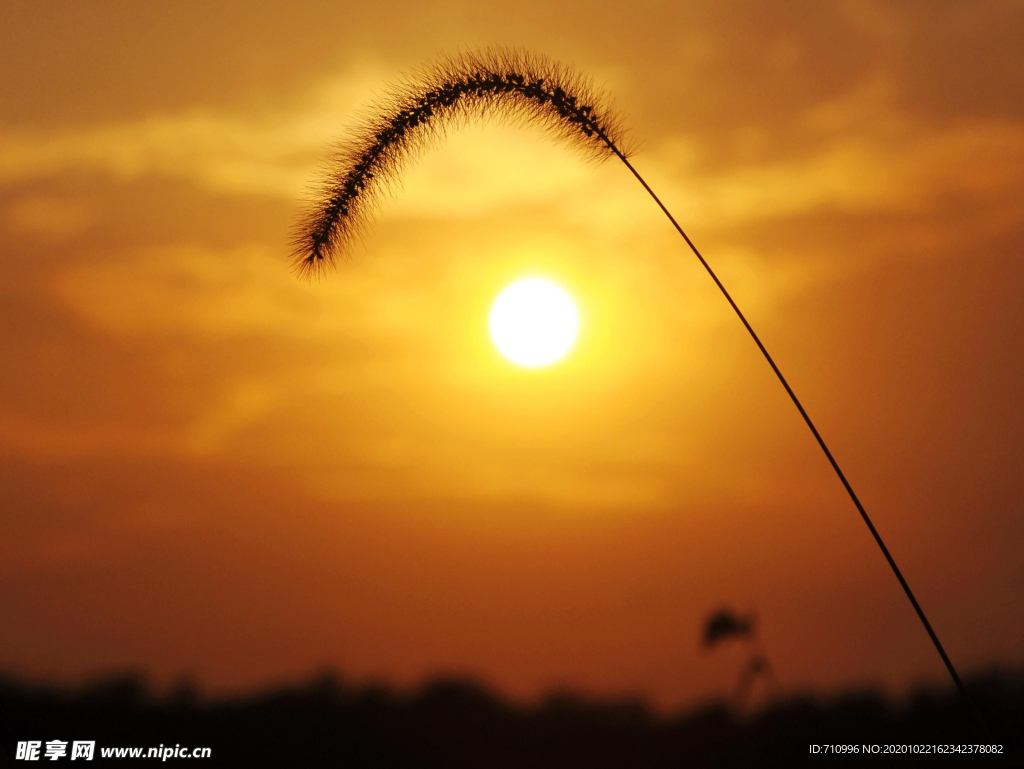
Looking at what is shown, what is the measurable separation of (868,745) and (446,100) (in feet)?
21.9

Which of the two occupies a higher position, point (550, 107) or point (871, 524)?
point (550, 107)

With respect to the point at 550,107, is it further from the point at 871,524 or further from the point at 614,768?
the point at 614,768

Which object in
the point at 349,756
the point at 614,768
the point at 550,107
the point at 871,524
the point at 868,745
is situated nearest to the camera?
the point at 871,524

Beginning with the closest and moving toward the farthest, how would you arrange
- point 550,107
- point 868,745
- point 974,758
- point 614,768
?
point 550,107 → point 974,758 → point 868,745 → point 614,768

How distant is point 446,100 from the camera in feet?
20.3

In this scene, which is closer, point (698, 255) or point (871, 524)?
point (871, 524)

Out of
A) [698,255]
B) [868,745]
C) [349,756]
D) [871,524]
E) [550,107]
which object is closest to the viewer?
[871,524]

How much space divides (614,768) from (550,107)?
635 cm

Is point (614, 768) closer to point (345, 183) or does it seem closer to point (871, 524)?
point (871, 524)

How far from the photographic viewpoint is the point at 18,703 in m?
8.52

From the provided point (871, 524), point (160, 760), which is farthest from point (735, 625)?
point (160, 760)

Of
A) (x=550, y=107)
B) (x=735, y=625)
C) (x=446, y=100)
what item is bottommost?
(x=735, y=625)

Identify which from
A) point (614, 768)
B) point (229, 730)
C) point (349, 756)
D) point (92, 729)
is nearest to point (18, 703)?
point (92, 729)

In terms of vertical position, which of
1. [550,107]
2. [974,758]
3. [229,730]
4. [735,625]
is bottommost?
[974,758]
